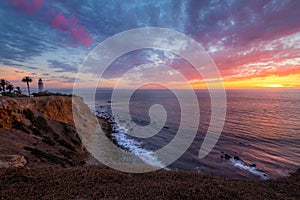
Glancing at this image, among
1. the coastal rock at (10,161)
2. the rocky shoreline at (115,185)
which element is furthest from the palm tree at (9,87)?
the coastal rock at (10,161)

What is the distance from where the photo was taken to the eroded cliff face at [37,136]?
1505 centimetres

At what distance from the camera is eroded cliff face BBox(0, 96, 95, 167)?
49.4 feet

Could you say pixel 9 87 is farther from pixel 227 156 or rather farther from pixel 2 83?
pixel 227 156

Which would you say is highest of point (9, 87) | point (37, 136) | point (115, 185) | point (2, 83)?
point (2, 83)

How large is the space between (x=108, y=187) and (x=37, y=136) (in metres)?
17.9

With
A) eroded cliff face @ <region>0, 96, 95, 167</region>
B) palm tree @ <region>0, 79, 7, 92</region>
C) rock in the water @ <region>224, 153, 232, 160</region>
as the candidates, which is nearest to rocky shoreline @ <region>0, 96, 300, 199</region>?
eroded cliff face @ <region>0, 96, 95, 167</region>

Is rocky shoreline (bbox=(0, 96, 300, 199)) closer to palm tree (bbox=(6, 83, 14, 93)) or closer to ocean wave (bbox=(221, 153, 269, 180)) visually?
ocean wave (bbox=(221, 153, 269, 180))

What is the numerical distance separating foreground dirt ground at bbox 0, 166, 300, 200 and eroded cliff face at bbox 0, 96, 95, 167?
11.5 ft

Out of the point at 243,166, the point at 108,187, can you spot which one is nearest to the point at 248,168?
the point at 243,166

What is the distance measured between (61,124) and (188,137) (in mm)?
23969

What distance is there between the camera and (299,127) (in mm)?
41406

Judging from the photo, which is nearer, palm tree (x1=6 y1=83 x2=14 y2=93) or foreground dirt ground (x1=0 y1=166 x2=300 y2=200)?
foreground dirt ground (x1=0 y1=166 x2=300 y2=200)

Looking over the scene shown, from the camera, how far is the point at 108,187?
25.0 feet

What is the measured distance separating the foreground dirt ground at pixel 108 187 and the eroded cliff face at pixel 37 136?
11.5ft
